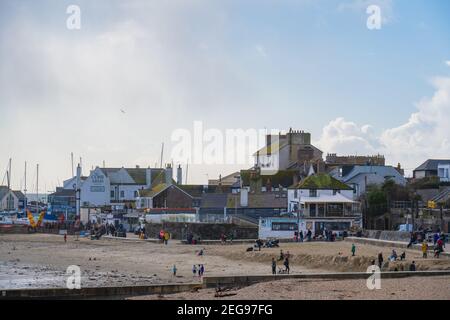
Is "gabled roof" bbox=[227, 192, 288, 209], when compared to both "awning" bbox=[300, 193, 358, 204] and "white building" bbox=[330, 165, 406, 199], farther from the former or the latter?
"white building" bbox=[330, 165, 406, 199]

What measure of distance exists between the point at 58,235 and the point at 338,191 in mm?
26221

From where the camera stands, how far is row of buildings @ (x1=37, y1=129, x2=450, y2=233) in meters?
59.5

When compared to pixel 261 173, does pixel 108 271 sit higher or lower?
lower

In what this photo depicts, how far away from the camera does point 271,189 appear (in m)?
70.4

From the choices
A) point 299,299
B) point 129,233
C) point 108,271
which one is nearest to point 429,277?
point 299,299

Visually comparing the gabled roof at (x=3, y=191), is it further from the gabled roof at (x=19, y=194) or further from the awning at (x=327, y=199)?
the awning at (x=327, y=199)

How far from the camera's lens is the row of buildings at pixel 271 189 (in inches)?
2344

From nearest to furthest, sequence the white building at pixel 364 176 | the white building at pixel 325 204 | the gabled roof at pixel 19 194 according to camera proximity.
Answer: the white building at pixel 325 204, the white building at pixel 364 176, the gabled roof at pixel 19 194

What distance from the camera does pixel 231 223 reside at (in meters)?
60.6

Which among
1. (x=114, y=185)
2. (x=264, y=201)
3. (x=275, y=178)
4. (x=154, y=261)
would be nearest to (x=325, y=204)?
(x=264, y=201)

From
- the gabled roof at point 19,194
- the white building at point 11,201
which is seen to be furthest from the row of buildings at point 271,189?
the gabled roof at point 19,194
